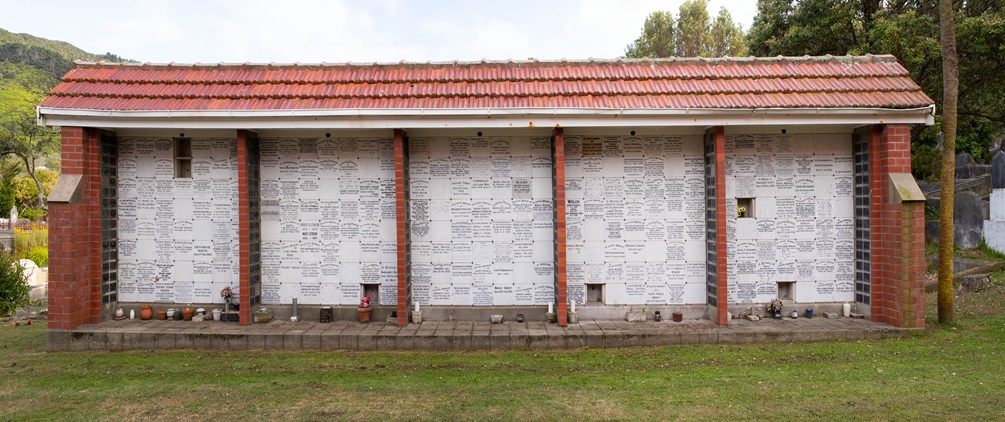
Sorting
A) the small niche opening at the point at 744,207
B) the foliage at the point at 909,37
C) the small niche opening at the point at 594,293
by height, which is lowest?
the small niche opening at the point at 594,293

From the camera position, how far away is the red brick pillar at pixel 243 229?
28.7 feet

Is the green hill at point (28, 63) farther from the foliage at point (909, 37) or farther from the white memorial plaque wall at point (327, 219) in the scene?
the foliage at point (909, 37)

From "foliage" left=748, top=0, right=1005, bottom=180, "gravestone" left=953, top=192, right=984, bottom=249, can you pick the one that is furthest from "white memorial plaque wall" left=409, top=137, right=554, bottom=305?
"gravestone" left=953, top=192, right=984, bottom=249

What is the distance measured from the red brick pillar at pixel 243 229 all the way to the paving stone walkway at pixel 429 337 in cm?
45

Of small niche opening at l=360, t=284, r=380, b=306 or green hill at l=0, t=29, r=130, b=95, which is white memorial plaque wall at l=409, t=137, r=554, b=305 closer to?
small niche opening at l=360, t=284, r=380, b=306

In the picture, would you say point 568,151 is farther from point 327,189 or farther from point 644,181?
point 327,189

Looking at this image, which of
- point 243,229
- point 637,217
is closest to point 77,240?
point 243,229

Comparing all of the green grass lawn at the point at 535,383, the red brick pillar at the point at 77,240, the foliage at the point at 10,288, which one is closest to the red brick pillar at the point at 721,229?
the green grass lawn at the point at 535,383

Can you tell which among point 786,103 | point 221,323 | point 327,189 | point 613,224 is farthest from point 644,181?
point 221,323

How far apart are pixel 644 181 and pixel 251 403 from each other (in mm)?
6694

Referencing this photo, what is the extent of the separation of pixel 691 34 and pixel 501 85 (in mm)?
32681

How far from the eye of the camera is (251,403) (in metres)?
5.99

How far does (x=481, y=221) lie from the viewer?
9367 mm

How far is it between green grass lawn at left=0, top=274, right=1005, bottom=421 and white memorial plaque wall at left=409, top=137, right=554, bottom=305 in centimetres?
163
